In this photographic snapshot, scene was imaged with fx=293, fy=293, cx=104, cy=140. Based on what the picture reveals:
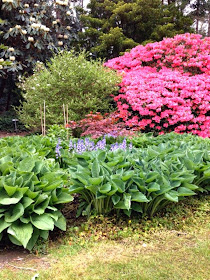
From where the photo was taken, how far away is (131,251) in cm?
259

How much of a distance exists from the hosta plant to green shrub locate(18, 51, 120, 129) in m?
4.16

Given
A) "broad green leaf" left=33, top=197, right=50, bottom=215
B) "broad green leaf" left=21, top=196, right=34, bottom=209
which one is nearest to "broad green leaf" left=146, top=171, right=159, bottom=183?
"broad green leaf" left=33, top=197, right=50, bottom=215

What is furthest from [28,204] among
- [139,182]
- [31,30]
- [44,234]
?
[31,30]

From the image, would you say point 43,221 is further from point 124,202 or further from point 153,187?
point 153,187

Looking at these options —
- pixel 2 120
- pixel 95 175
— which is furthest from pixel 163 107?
pixel 2 120

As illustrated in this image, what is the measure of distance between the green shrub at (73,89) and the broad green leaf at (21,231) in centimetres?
458

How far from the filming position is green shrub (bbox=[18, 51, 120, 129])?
7127 millimetres

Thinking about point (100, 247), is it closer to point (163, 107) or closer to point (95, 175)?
point (95, 175)

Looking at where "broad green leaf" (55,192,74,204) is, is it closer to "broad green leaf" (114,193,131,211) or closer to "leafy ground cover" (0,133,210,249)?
"leafy ground cover" (0,133,210,249)

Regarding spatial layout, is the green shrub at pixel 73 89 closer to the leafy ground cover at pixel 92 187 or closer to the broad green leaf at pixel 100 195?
the leafy ground cover at pixel 92 187

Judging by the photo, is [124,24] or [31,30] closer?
[31,30]

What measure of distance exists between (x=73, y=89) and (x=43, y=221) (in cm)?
510

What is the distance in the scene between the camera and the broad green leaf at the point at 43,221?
2483mm

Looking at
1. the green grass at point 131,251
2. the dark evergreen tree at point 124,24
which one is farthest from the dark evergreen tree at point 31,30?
the green grass at point 131,251
